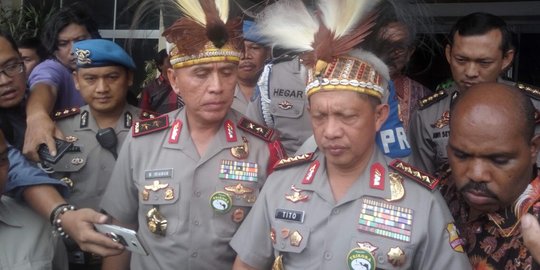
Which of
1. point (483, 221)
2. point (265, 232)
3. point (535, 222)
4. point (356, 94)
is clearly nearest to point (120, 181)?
point (265, 232)

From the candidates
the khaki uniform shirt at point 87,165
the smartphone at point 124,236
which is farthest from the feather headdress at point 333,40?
the khaki uniform shirt at point 87,165

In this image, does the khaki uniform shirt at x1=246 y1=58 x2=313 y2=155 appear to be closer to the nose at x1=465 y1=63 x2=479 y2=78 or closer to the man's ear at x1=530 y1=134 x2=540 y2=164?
the nose at x1=465 y1=63 x2=479 y2=78

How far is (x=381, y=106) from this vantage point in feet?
8.44

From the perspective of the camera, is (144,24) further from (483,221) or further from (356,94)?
(483,221)

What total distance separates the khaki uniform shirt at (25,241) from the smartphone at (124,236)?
295 mm

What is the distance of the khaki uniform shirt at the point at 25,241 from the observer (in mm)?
2586

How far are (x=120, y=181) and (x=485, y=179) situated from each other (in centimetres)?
167

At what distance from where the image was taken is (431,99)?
12.8 ft

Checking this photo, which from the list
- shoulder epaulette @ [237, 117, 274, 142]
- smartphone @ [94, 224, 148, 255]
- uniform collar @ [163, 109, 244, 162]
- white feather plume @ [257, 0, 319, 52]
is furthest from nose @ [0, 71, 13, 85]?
white feather plume @ [257, 0, 319, 52]

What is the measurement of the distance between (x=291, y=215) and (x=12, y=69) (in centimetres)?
180

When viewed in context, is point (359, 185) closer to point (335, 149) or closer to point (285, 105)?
point (335, 149)

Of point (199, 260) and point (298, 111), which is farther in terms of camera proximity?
point (298, 111)

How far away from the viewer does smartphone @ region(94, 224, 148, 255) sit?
8.02 feet

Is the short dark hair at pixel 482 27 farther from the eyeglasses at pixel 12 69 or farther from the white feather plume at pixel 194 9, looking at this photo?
the eyeglasses at pixel 12 69
